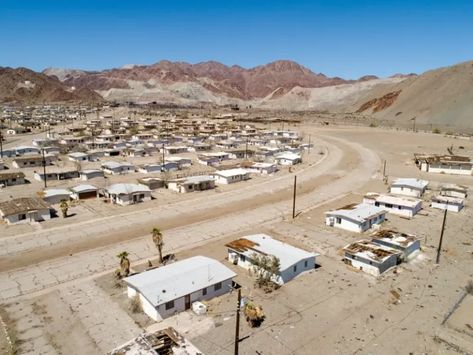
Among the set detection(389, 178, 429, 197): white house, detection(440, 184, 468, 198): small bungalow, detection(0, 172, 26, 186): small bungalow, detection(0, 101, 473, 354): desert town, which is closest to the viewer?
detection(0, 101, 473, 354): desert town

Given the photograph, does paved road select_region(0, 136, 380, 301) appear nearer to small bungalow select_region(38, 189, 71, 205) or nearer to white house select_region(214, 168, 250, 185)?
white house select_region(214, 168, 250, 185)

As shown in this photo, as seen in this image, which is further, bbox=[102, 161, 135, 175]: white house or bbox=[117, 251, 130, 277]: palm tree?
bbox=[102, 161, 135, 175]: white house

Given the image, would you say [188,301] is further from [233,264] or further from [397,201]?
[397,201]

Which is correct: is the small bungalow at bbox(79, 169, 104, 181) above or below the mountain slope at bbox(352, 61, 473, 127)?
below

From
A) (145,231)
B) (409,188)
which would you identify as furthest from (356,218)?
(145,231)

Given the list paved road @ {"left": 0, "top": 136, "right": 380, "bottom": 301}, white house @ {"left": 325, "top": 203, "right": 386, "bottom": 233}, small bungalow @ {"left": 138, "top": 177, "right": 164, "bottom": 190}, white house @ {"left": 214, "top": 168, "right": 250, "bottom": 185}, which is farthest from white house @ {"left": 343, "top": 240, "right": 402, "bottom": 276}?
small bungalow @ {"left": 138, "top": 177, "right": 164, "bottom": 190}
